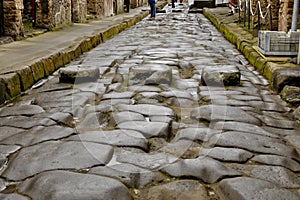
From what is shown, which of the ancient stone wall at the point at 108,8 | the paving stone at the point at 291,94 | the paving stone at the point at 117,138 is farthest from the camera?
the ancient stone wall at the point at 108,8

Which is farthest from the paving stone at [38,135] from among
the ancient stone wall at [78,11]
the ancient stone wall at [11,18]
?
the ancient stone wall at [78,11]

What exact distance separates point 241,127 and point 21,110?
7.07 feet

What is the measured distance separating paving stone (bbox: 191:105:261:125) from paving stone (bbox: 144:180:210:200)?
133 cm

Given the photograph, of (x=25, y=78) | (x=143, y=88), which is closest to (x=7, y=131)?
(x=25, y=78)

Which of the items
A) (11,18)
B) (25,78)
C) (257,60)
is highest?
(11,18)

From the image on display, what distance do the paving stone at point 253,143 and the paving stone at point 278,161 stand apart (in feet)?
0.30

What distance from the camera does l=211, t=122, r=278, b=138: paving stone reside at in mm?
3424

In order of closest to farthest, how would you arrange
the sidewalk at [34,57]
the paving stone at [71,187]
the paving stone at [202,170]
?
the paving stone at [71,187] < the paving stone at [202,170] < the sidewalk at [34,57]

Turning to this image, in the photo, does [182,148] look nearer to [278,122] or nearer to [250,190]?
[250,190]

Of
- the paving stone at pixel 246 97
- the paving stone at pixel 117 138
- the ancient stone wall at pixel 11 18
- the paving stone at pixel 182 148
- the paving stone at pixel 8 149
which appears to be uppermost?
the ancient stone wall at pixel 11 18

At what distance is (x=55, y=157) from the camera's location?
112 inches

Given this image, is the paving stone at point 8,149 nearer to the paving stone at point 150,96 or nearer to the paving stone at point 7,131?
the paving stone at point 7,131

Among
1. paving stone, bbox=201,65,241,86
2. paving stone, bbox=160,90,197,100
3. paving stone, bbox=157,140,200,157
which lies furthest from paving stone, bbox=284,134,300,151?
paving stone, bbox=201,65,241,86

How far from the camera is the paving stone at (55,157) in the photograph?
268 cm
